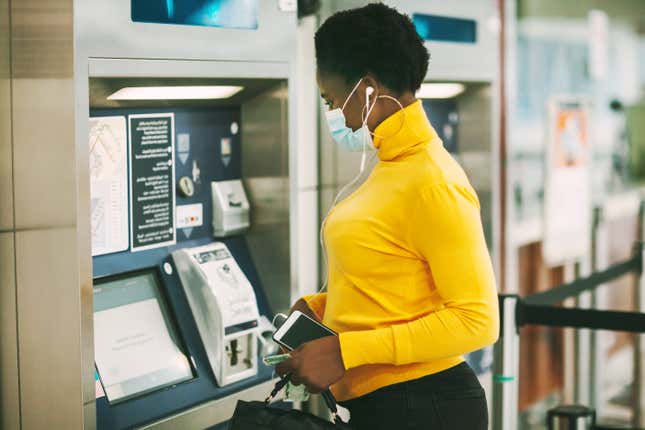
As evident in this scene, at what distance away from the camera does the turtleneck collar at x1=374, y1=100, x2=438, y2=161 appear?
1.90m

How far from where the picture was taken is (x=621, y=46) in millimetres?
6879

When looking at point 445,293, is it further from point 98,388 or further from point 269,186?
point 269,186

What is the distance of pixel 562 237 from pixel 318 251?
2.40m

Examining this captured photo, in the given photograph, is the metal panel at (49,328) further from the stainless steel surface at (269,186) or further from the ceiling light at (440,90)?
the ceiling light at (440,90)

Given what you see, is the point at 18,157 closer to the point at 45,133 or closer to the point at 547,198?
the point at 45,133

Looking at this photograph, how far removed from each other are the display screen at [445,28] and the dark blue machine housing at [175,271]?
90cm

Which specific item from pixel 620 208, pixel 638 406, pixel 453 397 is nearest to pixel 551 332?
pixel 638 406

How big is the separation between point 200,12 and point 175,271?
686 mm

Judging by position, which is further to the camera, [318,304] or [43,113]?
[318,304]

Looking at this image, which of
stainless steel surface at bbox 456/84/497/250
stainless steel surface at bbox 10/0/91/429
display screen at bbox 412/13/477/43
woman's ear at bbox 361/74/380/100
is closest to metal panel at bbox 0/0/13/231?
stainless steel surface at bbox 10/0/91/429

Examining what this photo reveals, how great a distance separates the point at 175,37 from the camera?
2.22m

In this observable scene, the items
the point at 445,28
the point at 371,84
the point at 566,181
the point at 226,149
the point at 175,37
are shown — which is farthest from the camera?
the point at 566,181

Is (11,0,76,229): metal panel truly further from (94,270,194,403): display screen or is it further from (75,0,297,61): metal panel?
(94,270,194,403): display screen

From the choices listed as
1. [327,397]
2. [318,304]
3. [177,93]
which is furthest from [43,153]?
[327,397]
